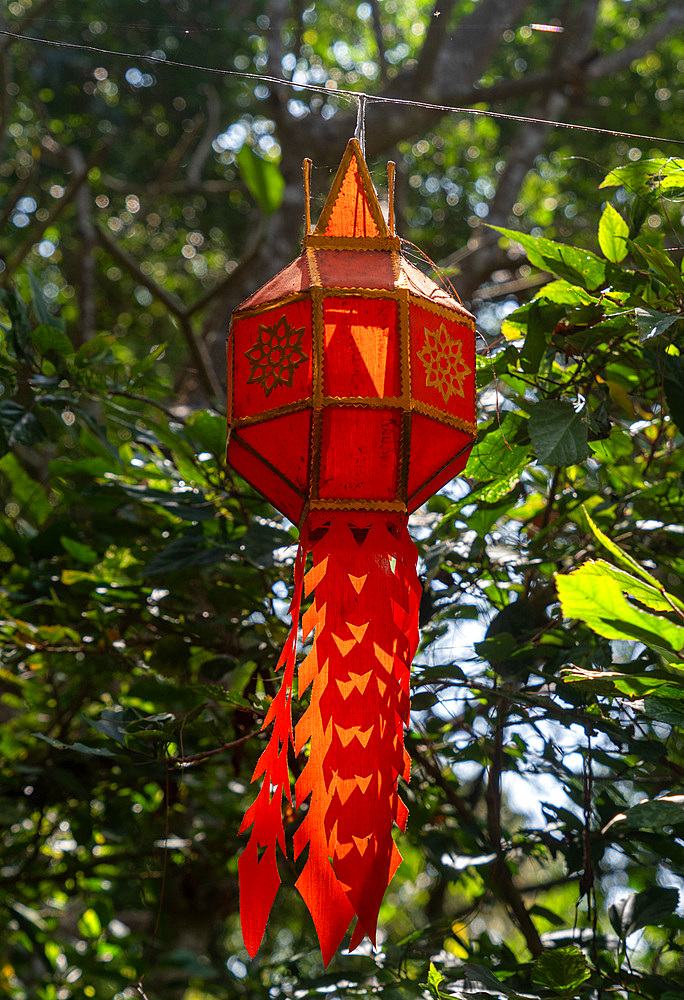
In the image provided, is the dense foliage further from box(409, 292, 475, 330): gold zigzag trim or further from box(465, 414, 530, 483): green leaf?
box(409, 292, 475, 330): gold zigzag trim

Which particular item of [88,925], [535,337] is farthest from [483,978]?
[88,925]

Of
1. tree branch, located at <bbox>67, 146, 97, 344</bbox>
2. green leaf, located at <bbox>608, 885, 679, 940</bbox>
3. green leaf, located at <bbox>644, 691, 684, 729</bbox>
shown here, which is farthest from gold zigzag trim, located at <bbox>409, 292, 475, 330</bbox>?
tree branch, located at <bbox>67, 146, 97, 344</bbox>

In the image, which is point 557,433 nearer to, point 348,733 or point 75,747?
point 348,733

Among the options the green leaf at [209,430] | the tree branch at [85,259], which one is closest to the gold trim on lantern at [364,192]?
the green leaf at [209,430]

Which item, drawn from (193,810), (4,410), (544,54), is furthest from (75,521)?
(544,54)

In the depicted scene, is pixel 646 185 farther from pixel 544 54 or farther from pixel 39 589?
pixel 544 54

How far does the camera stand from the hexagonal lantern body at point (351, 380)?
2.82 feet

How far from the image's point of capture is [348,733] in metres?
0.86

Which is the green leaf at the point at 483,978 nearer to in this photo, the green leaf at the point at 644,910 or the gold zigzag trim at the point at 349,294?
the green leaf at the point at 644,910

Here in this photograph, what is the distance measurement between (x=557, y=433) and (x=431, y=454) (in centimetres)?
29

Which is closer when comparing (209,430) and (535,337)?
(535,337)

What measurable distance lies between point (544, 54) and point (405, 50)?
1041 mm

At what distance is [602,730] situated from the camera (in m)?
1.13

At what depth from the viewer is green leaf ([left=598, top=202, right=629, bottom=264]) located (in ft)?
4.09
